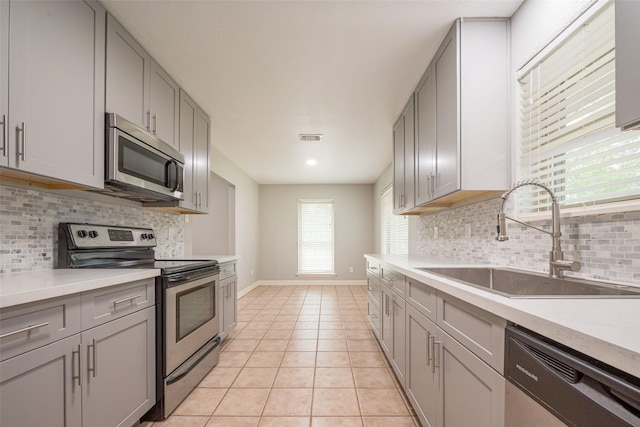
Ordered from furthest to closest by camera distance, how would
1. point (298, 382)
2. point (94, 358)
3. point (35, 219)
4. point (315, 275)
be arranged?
point (315, 275) → point (298, 382) → point (35, 219) → point (94, 358)

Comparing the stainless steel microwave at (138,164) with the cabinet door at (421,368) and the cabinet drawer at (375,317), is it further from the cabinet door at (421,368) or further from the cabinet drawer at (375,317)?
the cabinet drawer at (375,317)

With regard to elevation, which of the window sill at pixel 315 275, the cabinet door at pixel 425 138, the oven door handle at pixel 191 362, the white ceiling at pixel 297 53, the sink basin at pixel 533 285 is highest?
the white ceiling at pixel 297 53

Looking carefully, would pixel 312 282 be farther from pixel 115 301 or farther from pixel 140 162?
pixel 115 301

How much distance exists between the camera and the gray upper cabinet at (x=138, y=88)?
1702 millimetres

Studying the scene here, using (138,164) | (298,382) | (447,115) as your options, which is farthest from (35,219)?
(447,115)

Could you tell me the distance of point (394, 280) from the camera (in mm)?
2240

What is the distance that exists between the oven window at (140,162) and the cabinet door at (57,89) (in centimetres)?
12

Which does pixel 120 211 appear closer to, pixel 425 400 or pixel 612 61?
pixel 425 400

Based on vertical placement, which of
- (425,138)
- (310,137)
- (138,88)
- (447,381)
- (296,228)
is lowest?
(447,381)

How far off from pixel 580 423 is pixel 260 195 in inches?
265

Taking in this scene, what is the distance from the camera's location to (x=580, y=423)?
0.59 meters

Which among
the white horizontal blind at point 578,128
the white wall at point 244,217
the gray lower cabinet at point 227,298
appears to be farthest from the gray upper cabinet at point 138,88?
the white horizontal blind at point 578,128

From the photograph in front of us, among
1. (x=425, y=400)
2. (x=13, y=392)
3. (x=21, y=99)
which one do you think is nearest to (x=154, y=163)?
(x=21, y=99)

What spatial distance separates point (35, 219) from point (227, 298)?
6.01 feet
